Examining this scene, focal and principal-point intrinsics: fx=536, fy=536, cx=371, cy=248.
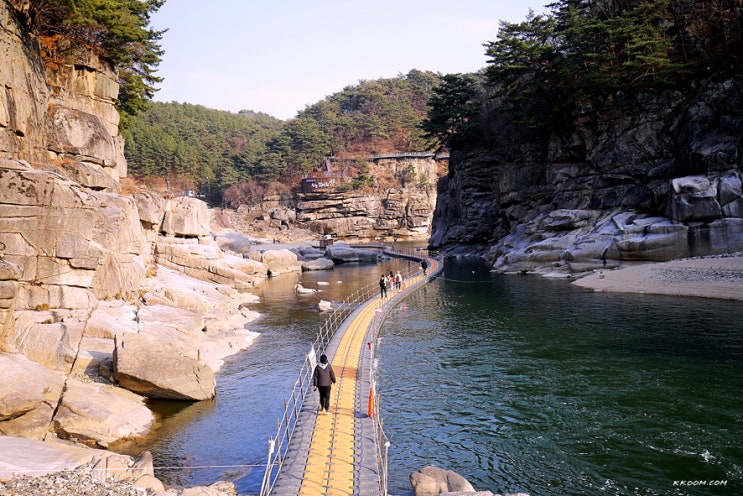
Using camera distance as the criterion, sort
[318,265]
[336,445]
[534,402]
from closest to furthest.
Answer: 1. [336,445]
2. [534,402]
3. [318,265]

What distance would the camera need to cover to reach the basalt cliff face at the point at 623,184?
150 ft

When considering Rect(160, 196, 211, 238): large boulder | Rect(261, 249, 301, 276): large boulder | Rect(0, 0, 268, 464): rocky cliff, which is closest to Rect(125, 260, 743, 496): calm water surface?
Rect(0, 0, 268, 464): rocky cliff

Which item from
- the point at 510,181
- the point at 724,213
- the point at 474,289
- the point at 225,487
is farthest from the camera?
the point at 510,181

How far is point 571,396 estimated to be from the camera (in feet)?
69.0

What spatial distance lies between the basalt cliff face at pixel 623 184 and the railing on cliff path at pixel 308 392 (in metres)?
14.0

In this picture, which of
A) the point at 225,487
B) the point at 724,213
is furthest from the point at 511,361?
the point at 724,213

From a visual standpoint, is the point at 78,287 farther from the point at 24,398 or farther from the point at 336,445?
the point at 336,445

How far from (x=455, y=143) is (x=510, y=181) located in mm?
15834

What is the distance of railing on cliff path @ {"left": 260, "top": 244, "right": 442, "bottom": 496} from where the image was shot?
13.7m

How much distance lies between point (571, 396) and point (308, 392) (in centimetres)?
1025

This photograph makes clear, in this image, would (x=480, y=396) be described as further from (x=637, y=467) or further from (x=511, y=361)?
(x=637, y=467)

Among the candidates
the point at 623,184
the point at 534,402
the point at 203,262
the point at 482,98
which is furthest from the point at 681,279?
the point at 482,98

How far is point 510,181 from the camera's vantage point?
241 feet

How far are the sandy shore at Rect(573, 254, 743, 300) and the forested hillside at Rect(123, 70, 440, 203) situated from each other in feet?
305
